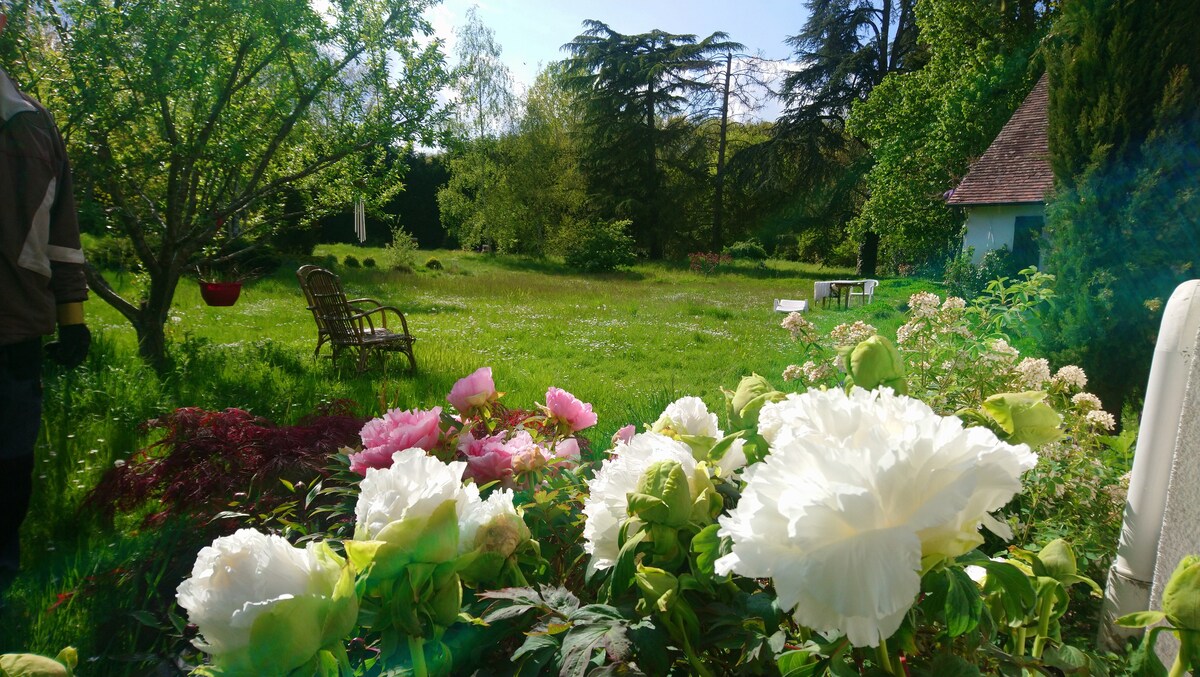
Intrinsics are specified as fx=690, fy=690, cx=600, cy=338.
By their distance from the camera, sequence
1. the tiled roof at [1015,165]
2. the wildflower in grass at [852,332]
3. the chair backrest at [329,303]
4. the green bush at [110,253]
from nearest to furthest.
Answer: the wildflower in grass at [852,332]
the chair backrest at [329,303]
the green bush at [110,253]
the tiled roof at [1015,165]

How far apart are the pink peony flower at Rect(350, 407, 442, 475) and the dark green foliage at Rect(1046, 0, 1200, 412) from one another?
5422 mm

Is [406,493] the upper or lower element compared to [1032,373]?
upper

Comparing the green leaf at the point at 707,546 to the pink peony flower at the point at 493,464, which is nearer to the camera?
the green leaf at the point at 707,546

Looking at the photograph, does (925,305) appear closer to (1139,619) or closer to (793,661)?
(1139,619)

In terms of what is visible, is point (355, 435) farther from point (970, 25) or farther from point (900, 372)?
point (970, 25)

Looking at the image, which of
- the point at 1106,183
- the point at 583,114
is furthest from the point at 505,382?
the point at 583,114

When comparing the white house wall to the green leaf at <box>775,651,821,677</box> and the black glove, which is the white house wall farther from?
the green leaf at <box>775,651,821,677</box>

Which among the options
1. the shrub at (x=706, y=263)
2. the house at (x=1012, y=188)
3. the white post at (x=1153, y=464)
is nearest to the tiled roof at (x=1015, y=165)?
the house at (x=1012, y=188)

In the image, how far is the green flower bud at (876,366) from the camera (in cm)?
76

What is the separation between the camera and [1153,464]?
115 cm

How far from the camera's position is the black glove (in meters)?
2.62

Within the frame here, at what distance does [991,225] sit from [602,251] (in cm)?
1363

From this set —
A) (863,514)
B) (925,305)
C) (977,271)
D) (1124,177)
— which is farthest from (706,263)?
(863,514)

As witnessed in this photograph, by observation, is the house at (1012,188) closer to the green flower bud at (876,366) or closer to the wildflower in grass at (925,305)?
the wildflower in grass at (925,305)
